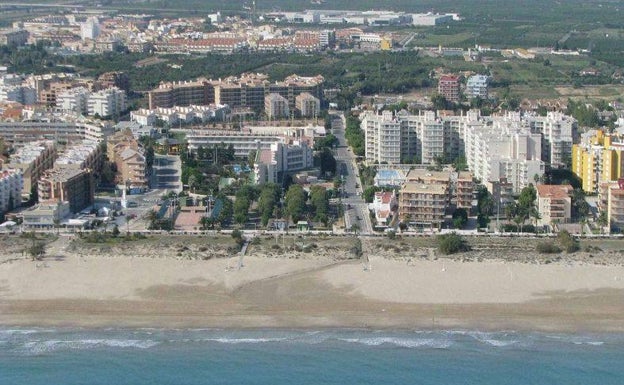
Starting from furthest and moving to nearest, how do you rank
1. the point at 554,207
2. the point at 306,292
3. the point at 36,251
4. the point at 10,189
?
the point at 10,189 < the point at 554,207 < the point at 36,251 < the point at 306,292

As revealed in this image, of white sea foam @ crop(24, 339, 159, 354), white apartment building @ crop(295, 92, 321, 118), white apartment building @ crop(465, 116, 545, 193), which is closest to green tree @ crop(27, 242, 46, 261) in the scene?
white sea foam @ crop(24, 339, 159, 354)

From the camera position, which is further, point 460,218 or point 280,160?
point 280,160

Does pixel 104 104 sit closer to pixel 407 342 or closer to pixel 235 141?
pixel 235 141

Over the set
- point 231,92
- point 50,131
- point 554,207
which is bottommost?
point 554,207

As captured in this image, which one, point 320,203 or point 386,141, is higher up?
point 386,141

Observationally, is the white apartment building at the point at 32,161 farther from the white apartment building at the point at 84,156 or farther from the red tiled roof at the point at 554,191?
the red tiled roof at the point at 554,191

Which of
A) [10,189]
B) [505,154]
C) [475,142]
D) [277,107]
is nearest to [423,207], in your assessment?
[505,154]
